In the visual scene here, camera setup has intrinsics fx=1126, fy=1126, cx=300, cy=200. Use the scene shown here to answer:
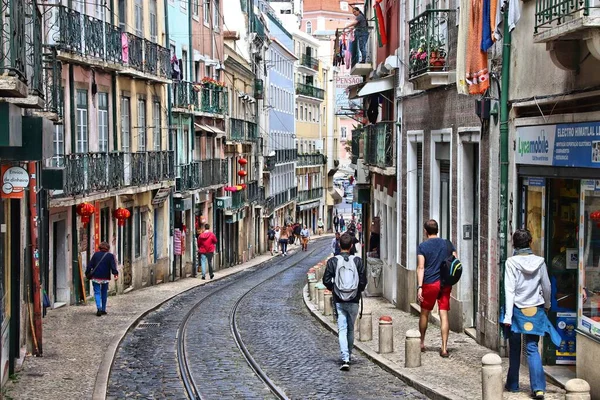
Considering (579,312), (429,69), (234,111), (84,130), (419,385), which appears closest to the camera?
(579,312)

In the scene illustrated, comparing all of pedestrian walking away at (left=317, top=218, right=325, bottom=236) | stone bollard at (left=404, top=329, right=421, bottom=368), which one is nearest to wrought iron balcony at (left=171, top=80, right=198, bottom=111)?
stone bollard at (left=404, top=329, right=421, bottom=368)

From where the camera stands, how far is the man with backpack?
15086 mm

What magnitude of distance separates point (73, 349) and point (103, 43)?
524 inches

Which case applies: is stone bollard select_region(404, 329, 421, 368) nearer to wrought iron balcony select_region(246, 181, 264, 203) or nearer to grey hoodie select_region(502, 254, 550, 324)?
grey hoodie select_region(502, 254, 550, 324)

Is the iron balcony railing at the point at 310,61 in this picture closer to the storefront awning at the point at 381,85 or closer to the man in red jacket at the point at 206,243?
the man in red jacket at the point at 206,243

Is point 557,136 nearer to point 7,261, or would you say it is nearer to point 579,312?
point 579,312

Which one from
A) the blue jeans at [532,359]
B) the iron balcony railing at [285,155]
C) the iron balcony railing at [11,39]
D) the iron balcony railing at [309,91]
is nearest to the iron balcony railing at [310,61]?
the iron balcony railing at [309,91]

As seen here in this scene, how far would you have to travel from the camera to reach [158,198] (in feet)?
121

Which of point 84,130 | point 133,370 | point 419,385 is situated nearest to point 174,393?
point 133,370

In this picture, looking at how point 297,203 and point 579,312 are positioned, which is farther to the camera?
point 297,203

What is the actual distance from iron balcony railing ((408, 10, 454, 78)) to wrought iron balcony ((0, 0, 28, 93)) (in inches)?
373

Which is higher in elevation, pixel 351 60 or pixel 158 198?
pixel 351 60

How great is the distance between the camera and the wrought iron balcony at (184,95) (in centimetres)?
4112

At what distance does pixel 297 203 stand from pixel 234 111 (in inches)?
1343
